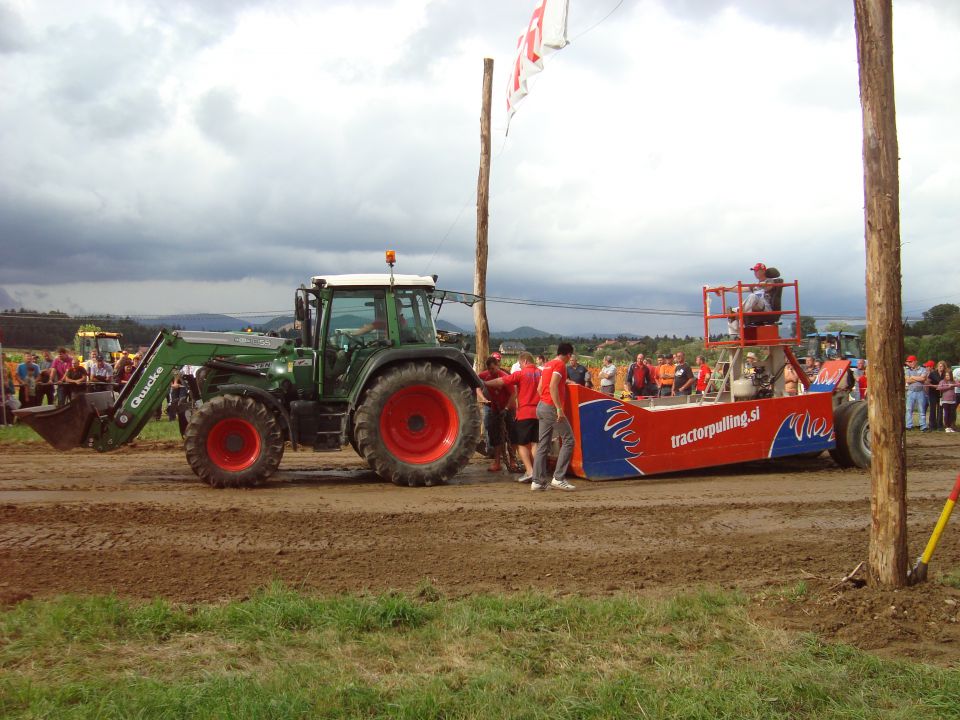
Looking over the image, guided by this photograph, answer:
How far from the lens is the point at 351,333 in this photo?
406 inches

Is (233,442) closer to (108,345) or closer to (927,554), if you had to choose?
(927,554)

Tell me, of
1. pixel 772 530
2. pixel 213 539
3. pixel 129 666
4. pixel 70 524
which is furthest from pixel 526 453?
pixel 129 666

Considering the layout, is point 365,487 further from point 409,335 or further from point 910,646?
point 910,646

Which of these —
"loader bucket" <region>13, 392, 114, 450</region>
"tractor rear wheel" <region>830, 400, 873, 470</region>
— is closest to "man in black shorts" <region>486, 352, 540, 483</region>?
"tractor rear wheel" <region>830, 400, 873, 470</region>

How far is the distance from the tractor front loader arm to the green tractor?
12 mm

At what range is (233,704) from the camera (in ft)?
12.8

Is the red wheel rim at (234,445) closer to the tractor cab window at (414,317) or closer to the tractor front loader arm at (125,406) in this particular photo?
the tractor front loader arm at (125,406)


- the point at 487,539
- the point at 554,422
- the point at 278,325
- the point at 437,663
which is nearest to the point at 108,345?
the point at 278,325

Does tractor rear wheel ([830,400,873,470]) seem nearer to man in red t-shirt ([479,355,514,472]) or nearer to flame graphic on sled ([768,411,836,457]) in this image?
flame graphic on sled ([768,411,836,457])

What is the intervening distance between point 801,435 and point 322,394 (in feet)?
20.4

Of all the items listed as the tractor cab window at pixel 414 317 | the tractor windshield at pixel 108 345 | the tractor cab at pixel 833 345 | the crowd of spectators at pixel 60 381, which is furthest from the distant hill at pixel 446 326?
the tractor windshield at pixel 108 345

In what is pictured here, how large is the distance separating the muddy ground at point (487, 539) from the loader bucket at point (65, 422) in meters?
0.59

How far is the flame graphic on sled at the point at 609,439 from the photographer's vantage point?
10.3 metres

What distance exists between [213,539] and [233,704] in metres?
3.45
